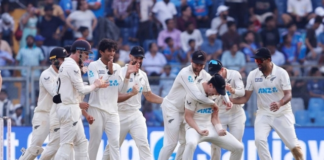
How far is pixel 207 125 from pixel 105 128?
1.74 meters

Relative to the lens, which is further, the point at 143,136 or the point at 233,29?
the point at 233,29

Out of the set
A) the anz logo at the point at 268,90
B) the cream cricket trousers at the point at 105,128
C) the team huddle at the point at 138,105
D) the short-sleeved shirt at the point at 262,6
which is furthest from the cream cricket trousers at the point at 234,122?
the short-sleeved shirt at the point at 262,6

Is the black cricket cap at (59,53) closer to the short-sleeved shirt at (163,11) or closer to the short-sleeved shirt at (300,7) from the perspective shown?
the short-sleeved shirt at (163,11)

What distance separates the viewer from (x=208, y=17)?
21.7 meters

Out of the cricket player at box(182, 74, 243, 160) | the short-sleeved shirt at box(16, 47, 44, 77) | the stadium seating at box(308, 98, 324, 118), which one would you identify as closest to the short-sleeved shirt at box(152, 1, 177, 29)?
the short-sleeved shirt at box(16, 47, 44, 77)

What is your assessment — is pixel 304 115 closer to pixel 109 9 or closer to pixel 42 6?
pixel 109 9

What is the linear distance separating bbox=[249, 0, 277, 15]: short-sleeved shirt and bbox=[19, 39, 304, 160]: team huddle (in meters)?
7.52

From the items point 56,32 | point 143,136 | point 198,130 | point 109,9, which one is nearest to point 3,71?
point 56,32

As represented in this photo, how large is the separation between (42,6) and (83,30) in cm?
158

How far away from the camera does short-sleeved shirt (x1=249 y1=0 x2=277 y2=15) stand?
21.8 metres

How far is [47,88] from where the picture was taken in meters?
13.9

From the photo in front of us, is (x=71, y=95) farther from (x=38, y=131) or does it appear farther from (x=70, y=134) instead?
(x=38, y=131)

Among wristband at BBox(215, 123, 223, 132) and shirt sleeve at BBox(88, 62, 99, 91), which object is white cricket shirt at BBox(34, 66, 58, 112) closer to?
shirt sleeve at BBox(88, 62, 99, 91)

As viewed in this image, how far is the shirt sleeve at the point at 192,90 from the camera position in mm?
13102
